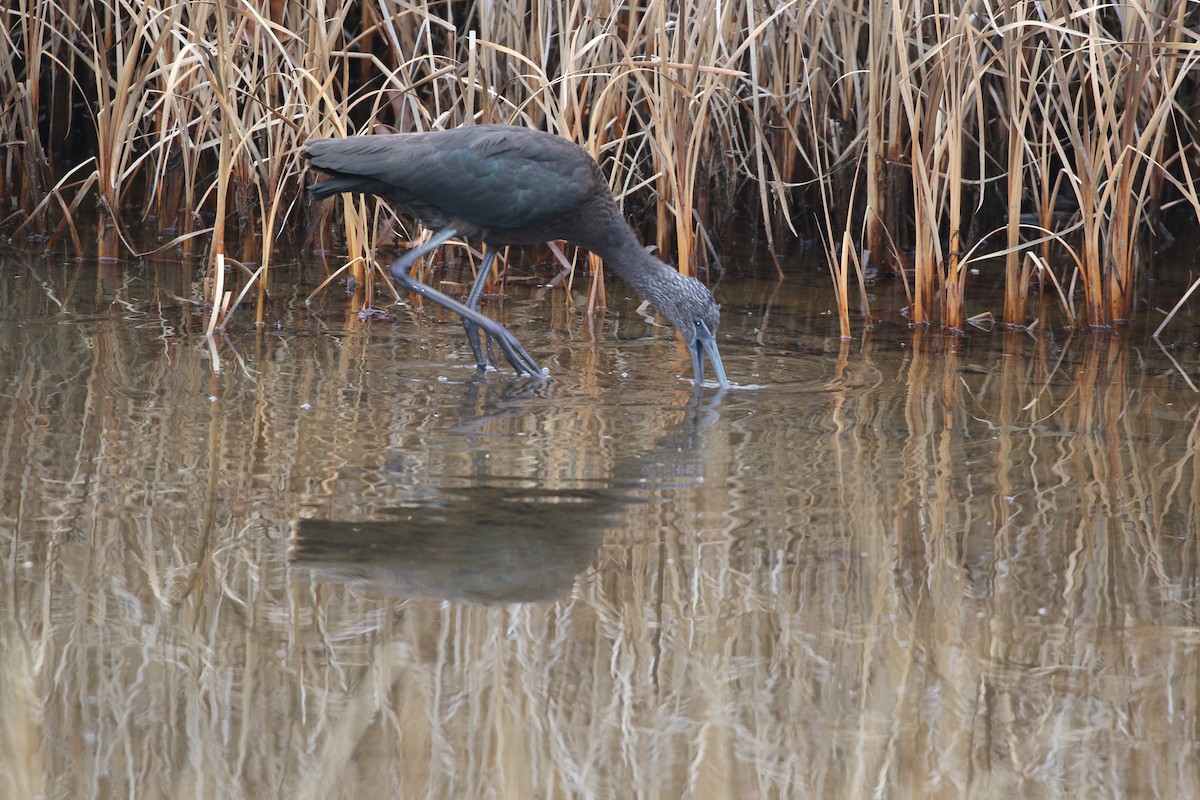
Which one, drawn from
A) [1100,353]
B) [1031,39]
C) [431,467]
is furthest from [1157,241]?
[431,467]

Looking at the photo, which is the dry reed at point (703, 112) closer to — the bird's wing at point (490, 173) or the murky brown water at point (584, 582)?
the bird's wing at point (490, 173)

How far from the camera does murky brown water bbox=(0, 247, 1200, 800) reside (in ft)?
7.21

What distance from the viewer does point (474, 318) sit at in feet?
15.1

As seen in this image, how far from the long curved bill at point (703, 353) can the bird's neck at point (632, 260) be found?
0.30m

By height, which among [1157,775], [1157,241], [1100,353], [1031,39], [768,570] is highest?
[1031,39]

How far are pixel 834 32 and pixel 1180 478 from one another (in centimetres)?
332

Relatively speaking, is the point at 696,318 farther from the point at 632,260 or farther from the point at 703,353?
the point at 632,260

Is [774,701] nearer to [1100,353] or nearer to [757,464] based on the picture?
[757,464]

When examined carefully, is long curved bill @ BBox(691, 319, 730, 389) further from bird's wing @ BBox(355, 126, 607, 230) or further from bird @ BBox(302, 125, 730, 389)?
bird's wing @ BBox(355, 126, 607, 230)

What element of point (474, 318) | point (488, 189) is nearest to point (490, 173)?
point (488, 189)

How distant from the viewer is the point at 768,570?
2883 mm

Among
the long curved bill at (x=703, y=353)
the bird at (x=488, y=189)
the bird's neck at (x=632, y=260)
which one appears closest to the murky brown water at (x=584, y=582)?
the long curved bill at (x=703, y=353)

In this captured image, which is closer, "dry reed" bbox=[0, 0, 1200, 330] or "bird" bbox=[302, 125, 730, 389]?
"bird" bbox=[302, 125, 730, 389]

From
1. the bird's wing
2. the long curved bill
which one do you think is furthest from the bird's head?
the bird's wing
